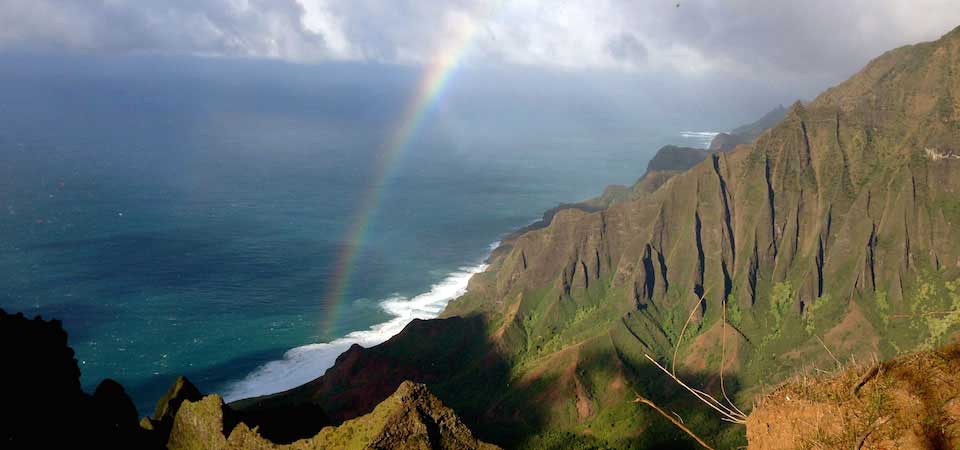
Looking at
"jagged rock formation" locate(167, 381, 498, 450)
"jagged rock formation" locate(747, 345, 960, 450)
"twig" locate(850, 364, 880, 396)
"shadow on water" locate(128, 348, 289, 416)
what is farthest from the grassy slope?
"twig" locate(850, 364, 880, 396)

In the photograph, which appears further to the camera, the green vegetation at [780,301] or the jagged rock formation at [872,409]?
the green vegetation at [780,301]

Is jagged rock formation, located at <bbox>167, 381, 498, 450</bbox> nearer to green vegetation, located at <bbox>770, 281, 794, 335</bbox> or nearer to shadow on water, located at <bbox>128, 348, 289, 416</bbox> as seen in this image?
shadow on water, located at <bbox>128, 348, 289, 416</bbox>

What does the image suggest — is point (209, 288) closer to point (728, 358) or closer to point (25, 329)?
point (728, 358)

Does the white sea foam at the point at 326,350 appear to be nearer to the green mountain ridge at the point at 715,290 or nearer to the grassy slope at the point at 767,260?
the green mountain ridge at the point at 715,290

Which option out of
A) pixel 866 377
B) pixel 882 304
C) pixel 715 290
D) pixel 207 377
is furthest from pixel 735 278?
pixel 866 377

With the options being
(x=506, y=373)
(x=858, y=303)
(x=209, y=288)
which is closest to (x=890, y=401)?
(x=506, y=373)

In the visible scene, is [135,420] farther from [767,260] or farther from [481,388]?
[767,260]

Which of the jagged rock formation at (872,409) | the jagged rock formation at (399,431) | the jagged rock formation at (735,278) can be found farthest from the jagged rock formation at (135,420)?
the jagged rock formation at (735,278)
